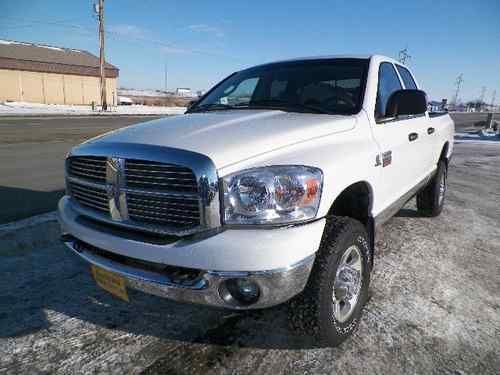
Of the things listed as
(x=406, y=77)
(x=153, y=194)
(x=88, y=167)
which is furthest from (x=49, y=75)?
(x=153, y=194)

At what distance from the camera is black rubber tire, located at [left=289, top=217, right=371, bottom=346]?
79.6 inches

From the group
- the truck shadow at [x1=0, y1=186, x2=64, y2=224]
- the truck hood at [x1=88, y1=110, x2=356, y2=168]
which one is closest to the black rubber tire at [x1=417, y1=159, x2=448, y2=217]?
the truck hood at [x1=88, y1=110, x2=356, y2=168]

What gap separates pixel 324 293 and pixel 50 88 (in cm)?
4897

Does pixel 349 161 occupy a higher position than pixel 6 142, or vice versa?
pixel 349 161

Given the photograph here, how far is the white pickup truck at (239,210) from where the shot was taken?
186 centimetres

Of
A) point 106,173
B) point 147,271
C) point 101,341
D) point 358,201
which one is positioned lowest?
point 101,341

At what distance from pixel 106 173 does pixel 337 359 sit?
5.52ft

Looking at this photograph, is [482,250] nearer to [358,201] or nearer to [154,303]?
[358,201]

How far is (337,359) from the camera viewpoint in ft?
7.21

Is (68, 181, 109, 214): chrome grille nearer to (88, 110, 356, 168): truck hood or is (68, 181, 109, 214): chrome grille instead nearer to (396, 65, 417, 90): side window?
(88, 110, 356, 168): truck hood

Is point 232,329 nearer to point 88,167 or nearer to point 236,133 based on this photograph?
point 236,133

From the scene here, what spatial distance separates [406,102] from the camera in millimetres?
2895

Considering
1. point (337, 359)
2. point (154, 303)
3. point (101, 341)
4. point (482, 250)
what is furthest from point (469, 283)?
point (101, 341)

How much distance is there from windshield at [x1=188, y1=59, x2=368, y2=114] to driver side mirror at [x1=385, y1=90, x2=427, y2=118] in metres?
0.26
